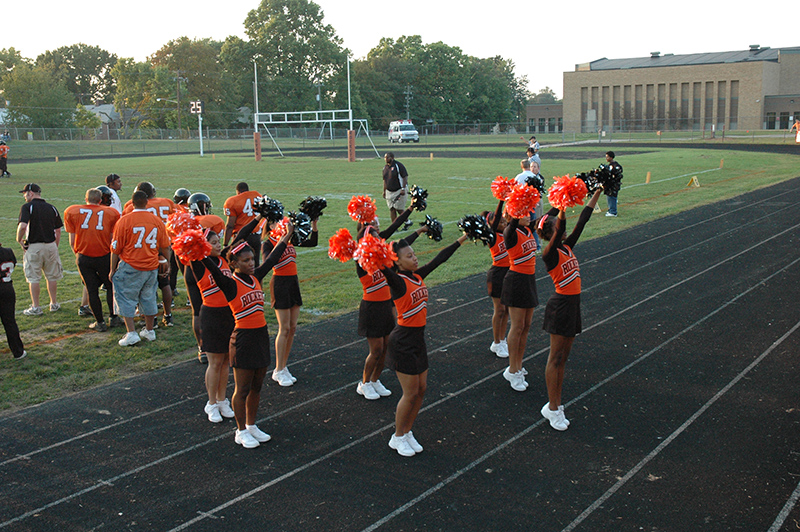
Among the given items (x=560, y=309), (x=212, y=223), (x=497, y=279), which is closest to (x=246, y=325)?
(x=560, y=309)

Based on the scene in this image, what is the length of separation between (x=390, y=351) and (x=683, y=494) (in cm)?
239

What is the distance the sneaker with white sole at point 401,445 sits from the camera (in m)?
5.36

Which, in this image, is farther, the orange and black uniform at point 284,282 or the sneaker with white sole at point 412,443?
the orange and black uniform at point 284,282

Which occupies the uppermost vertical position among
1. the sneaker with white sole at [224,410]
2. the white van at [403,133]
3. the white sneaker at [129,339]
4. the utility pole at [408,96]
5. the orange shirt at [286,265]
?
the utility pole at [408,96]

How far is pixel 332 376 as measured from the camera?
717 cm

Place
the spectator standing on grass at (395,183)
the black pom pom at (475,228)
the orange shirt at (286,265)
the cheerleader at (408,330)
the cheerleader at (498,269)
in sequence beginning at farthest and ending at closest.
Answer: the spectator standing on grass at (395,183)
the cheerleader at (498,269)
the orange shirt at (286,265)
the black pom pom at (475,228)
the cheerleader at (408,330)

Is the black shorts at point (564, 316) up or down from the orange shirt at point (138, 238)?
down

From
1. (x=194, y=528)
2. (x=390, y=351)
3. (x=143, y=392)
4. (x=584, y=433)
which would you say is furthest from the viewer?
(x=143, y=392)

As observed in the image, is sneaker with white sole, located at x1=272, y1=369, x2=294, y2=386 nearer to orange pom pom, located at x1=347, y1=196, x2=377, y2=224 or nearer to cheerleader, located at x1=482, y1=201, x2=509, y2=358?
orange pom pom, located at x1=347, y1=196, x2=377, y2=224

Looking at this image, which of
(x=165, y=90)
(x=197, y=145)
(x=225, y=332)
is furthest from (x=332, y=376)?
(x=165, y=90)

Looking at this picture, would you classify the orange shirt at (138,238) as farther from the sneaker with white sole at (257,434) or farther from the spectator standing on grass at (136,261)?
the sneaker with white sole at (257,434)

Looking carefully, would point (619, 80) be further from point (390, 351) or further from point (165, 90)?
point (390, 351)

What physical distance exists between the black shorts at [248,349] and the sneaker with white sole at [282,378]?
1545mm

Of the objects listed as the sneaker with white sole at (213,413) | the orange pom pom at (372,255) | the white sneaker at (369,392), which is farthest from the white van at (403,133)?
the orange pom pom at (372,255)
